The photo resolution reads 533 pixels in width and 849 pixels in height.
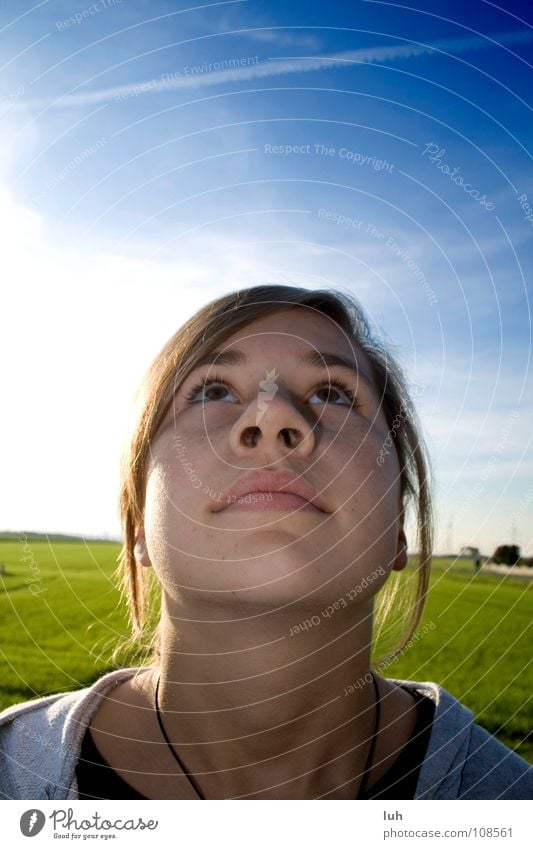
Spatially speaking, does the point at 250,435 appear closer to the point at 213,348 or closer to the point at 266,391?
the point at 266,391

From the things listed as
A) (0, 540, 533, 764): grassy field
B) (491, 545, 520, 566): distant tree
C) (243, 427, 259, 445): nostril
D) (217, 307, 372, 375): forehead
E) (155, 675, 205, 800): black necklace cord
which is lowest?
(0, 540, 533, 764): grassy field

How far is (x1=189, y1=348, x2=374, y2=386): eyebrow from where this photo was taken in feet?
3.41

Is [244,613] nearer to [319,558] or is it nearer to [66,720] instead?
[319,558]

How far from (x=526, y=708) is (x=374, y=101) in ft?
6.41

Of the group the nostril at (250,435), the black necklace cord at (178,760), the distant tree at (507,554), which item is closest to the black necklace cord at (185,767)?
the black necklace cord at (178,760)

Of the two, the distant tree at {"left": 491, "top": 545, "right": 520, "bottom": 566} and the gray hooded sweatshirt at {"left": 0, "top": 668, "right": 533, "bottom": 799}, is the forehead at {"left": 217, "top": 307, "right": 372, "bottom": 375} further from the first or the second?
the gray hooded sweatshirt at {"left": 0, "top": 668, "right": 533, "bottom": 799}

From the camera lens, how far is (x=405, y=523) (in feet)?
3.85

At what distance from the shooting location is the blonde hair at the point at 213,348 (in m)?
1.09

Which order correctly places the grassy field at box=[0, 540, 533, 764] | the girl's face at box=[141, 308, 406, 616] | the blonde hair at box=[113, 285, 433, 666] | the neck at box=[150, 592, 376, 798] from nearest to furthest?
the girl's face at box=[141, 308, 406, 616] < the neck at box=[150, 592, 376, 798] < the blonde hair at box=[113, 285, 433, 666] < the grassy field at box=[0, 540, 533, 764]

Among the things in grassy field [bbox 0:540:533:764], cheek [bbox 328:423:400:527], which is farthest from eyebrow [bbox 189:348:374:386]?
grassy field [bbox 0:540:533:764]

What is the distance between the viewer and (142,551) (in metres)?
1.10
